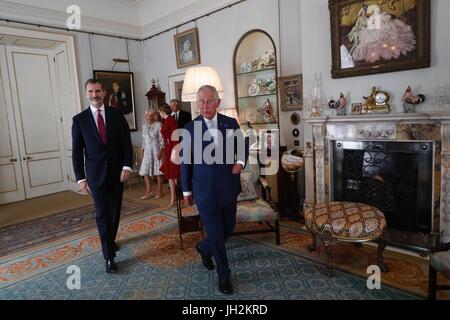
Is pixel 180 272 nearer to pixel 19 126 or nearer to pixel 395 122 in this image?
pixel 395 122

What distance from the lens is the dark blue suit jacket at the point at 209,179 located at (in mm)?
2260

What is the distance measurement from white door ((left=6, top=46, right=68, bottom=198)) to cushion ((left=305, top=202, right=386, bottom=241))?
5248 mm

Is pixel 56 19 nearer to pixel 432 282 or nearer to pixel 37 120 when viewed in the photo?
pixel 37 120

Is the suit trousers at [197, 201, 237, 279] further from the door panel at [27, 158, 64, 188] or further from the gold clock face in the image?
the door panel at [27, 158, 64, 188]

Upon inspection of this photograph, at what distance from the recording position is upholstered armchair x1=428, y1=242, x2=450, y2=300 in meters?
1.79

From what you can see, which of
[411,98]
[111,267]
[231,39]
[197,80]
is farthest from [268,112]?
[111,267]

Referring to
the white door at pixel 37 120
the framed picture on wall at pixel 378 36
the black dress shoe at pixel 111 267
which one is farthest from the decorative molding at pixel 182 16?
the black dress shoe at pixel 111 267

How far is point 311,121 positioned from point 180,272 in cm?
202

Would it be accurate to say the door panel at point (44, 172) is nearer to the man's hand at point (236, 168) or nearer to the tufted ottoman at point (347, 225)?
the man's hand at point (236, 168)

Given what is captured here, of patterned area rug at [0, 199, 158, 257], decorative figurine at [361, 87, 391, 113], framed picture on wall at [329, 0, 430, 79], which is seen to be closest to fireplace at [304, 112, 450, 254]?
decorative figurine at [361, 87, 391, 113]

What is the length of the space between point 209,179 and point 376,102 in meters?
1.82

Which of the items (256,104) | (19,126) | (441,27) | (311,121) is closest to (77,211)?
(19,126)

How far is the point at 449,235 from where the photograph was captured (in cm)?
262

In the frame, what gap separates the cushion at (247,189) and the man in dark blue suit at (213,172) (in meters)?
0.82
